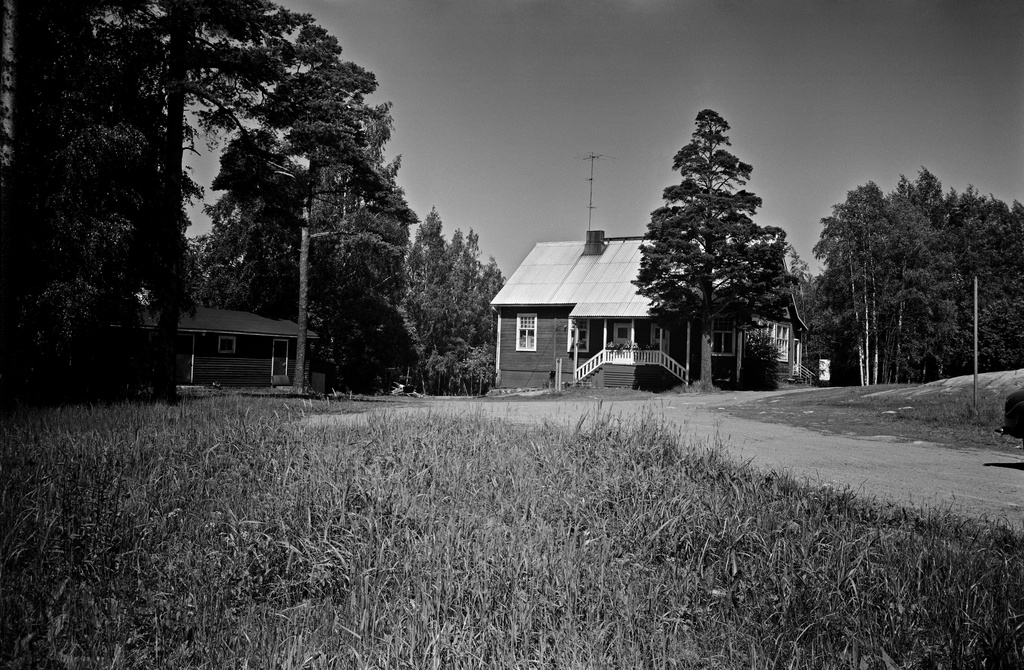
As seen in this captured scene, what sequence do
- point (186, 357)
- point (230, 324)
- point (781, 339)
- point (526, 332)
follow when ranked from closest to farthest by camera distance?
point (186, 357) → point (230, 324) → point (526, 332) → point (781, 339)

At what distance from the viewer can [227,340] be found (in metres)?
33.5

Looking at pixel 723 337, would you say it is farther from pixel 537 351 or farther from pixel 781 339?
pixel 537 351

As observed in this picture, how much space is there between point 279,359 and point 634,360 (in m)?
16.1

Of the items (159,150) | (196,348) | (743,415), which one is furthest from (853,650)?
(196,348)

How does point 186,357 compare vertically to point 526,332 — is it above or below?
below

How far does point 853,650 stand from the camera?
3805 millimetres

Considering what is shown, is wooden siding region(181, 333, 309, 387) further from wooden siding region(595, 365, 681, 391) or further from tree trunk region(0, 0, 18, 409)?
tree trunk region(0, 0, 18, 409)

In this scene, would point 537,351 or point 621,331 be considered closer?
point 621,331

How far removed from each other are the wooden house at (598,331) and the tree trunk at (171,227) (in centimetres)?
1795

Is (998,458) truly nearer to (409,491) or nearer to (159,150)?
(409,491)

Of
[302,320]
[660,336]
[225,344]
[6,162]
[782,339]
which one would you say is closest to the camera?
[6,162]

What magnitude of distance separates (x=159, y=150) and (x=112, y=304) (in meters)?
3.70

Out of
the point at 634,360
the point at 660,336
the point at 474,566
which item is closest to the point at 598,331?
the point at 660,336

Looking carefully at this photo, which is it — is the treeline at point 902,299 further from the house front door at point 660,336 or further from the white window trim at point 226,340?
the white window trim at point 226,340
